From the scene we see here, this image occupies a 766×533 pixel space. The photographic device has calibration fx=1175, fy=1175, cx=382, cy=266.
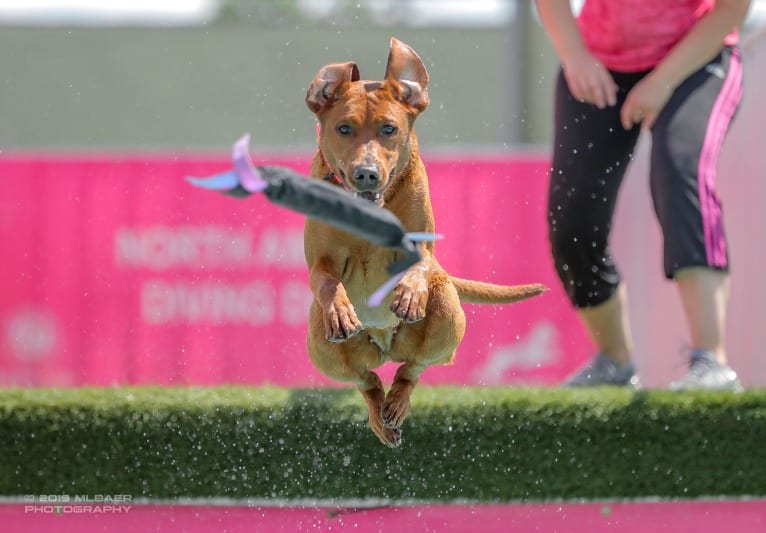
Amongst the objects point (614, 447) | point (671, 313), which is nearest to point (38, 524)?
point (614, 447)

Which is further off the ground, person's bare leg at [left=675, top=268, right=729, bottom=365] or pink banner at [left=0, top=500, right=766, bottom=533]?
person's bare leg at [left=675, top=268, right=729, bottom=365]

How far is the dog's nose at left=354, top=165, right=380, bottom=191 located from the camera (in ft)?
9.23

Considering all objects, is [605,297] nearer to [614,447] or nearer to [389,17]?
[614,447]

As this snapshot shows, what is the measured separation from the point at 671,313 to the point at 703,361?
208cm

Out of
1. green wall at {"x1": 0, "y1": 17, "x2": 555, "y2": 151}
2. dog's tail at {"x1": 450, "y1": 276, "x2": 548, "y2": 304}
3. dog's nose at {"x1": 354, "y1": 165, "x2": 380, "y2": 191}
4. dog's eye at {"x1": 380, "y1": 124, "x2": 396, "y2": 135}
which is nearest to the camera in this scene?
dog's nose at {"x1": 354, "y1": 165, "x2": 380, "y2": 191}

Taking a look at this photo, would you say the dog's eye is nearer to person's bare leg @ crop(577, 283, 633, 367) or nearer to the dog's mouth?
the dog's mouth

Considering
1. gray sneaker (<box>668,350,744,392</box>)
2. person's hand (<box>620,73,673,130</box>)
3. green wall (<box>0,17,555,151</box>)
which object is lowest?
green wall (<box>0,17,555,151</box>)

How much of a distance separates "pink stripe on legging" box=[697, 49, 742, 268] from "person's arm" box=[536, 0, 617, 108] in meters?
0.40

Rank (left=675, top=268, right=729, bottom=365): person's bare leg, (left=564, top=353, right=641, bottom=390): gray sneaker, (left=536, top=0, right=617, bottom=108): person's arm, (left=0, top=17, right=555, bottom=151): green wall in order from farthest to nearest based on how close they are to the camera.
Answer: (left=0, top=17, right=555, bottom=151): green wall
(left=564, top=353, right=641, bottom=390): gray sneaker
(left=675, top=268, right=729, bottom=365): person's bare leg
(left=536, top=0, right=617, bottom=108): person's arm

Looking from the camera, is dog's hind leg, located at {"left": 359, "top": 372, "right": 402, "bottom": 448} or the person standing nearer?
dog's hind leg, located at {"left": 359, "top": 372, "right": 402, "bottom": 448}

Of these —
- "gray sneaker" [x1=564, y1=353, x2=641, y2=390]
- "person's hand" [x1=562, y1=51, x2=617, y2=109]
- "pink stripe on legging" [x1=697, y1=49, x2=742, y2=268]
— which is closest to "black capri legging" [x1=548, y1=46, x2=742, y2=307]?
"pink stripe on legging" [x1=697, y1=49, x2=742, y2=268]

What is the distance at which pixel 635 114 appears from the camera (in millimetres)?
4344

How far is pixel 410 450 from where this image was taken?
409 centimetres

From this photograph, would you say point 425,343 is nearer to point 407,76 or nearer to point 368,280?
point 368,280
